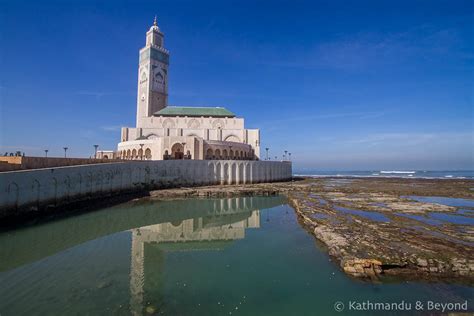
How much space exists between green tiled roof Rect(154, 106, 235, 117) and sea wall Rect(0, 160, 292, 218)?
16257mm

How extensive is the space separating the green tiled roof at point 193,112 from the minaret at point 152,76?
3.86 metres

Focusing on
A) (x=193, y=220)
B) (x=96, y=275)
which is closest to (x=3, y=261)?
(x=96, y=275)

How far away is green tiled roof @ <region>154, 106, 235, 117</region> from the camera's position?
52.0 m

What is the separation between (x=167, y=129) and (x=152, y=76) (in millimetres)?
14446

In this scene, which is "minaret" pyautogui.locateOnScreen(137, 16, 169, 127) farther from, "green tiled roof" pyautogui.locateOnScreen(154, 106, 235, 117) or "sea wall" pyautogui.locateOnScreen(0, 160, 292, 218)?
"sea wall" pyautogui.locateOnScreen(0, 160, 292, 218)

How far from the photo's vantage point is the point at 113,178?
26.8m

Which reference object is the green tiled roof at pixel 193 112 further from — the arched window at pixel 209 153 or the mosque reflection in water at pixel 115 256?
the mosque reflection in water at pixel 115 256

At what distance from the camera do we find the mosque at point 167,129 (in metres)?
40.6

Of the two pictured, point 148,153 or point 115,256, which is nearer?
point 115,256

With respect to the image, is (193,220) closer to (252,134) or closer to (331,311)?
(331,311)

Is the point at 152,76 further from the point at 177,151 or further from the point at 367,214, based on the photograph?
the point at 367,214

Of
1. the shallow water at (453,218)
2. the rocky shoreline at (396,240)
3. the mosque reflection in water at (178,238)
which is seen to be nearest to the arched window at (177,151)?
the mosque reflection in water at (178,238)

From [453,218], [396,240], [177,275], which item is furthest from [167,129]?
[396,240]

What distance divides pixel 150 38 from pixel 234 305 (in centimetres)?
6282
